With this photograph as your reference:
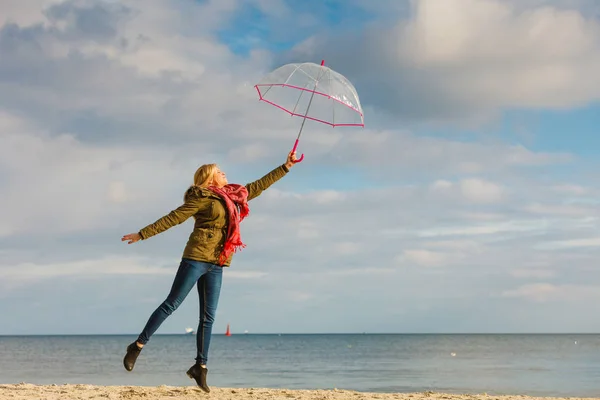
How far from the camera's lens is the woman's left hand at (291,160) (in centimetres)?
785

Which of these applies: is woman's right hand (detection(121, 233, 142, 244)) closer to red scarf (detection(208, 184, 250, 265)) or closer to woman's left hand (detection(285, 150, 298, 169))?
red scarf (detection(208, 184, 250, 265))

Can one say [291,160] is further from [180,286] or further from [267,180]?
[180,286]

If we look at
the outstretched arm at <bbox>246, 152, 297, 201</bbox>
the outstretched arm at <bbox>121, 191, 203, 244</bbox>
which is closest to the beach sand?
the outstretched arm at <bbox>121, 191, 203, 244</bbox>

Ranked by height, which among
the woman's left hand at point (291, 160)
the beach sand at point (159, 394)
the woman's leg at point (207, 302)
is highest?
the woman's left hand at point (291, 160)

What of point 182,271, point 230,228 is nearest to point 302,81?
point 230,228

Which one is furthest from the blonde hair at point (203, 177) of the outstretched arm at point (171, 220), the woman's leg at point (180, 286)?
the woman's leg at point (180, 286)

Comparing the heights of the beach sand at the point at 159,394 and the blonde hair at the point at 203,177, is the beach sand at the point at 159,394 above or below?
below

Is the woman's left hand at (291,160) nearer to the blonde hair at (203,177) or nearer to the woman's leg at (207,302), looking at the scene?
the blonde hair at (203,177)

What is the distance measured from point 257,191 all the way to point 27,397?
3.46 meters

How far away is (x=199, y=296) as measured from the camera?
24.9ft

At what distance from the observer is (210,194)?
730cm

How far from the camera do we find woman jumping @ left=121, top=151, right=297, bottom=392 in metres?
7.25

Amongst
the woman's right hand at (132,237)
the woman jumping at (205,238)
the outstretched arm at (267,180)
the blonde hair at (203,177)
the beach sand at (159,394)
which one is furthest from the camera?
the beach sand at (159,394)

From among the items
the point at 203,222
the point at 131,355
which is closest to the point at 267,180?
the point at 203,222
